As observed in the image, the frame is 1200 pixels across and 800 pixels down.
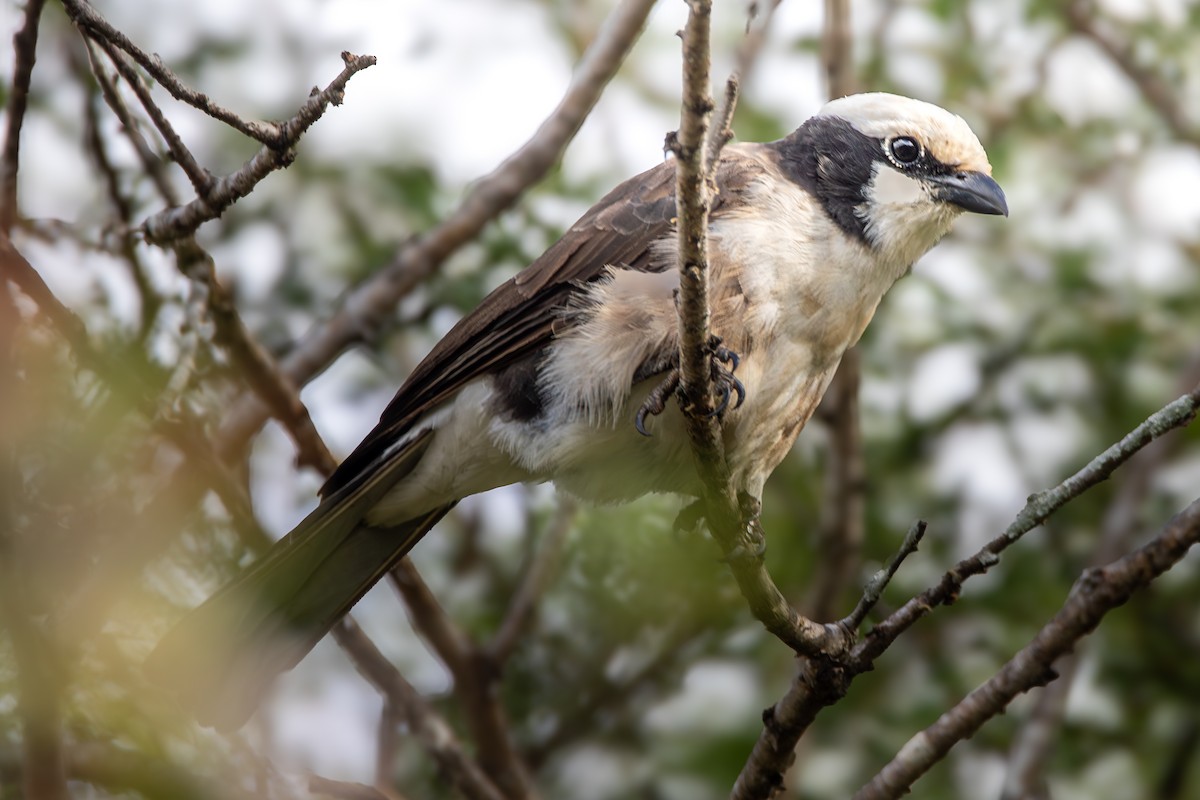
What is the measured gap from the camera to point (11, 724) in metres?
3.69

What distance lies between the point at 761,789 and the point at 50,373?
2.16m

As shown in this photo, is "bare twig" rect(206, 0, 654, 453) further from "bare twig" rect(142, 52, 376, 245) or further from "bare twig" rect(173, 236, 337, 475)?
"bare twig" rect(142, 52, 376, 245)

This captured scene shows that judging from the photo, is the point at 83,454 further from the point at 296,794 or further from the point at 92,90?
the point at 92,90

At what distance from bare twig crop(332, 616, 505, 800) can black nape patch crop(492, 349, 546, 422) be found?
3.11 ft

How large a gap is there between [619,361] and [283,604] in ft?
4.54

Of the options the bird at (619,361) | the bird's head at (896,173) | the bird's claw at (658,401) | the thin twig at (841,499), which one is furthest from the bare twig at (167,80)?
the thin twig at (841,499)

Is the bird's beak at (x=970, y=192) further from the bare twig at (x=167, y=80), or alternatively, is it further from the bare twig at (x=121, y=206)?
the bare twig at (x=121, y=206)

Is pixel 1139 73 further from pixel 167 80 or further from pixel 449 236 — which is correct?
pixel 167 80

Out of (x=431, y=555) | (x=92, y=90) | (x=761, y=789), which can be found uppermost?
(x=92, y=90)

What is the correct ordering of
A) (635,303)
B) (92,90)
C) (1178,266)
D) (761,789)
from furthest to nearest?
(1178,266), (92,90), (635,303), (761,789)

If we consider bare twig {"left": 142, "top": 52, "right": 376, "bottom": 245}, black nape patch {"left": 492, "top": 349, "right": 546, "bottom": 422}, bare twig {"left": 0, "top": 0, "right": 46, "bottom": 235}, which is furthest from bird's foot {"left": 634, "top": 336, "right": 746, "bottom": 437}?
bare twig {"left": 0, "top": 0, "right": 46, "bottom": 235}

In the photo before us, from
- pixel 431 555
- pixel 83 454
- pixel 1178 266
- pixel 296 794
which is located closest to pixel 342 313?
pixel 431 555

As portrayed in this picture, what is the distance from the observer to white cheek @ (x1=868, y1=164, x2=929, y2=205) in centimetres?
429

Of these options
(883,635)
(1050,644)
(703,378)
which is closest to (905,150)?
(703,378)
